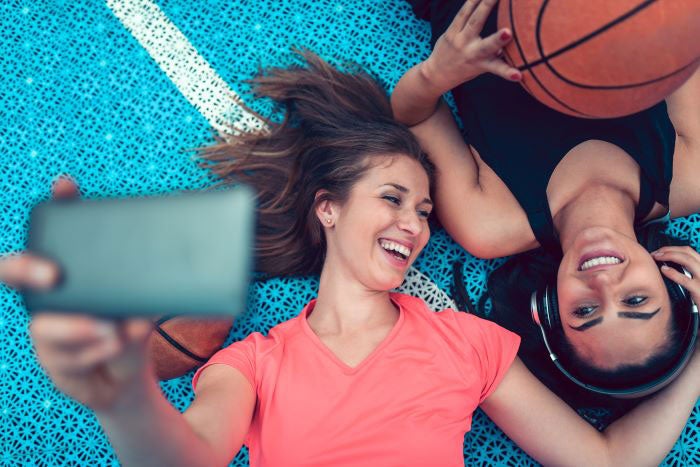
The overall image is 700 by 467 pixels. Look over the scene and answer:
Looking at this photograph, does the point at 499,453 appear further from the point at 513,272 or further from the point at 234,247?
the point at 234,247

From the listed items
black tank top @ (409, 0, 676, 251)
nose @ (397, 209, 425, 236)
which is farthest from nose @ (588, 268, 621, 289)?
nose @ (397, 209, 425, 236)

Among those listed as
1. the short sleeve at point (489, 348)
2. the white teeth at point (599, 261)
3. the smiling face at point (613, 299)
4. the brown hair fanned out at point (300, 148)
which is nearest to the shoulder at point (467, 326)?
the short sleeve at point (489, 348)

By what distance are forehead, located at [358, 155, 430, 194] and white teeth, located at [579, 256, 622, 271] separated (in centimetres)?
47

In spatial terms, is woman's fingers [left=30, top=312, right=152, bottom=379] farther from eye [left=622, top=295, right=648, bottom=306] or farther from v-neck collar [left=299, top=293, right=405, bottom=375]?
eye [left=622, top=295, right=648, bottom=306]

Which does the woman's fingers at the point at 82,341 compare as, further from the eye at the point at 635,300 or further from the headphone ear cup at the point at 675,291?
the headphone ear cup at the point at 675,291

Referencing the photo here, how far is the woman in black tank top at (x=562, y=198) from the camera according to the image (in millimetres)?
1293

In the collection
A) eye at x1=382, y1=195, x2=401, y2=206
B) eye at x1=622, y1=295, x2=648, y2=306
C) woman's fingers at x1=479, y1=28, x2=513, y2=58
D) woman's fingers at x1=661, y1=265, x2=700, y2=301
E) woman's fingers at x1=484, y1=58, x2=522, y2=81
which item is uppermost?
woman's fingers at x1=479, y1=28, x2=513, y2=58

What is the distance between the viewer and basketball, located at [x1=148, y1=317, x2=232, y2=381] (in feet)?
5.10

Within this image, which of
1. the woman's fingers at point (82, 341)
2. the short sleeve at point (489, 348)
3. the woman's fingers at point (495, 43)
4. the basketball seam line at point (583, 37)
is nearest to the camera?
the woman's fingers at point (82, 341)

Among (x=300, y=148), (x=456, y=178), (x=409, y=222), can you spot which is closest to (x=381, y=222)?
(x=409, y=222)

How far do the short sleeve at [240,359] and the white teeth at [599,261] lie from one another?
90cm

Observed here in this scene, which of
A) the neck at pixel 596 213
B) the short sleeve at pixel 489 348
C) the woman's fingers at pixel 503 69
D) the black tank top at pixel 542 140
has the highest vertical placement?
the woman's fingers at pixel 503 69

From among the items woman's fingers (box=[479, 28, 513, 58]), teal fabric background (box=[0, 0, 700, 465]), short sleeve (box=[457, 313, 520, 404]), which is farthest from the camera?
teal fabric background (box=[0, 0, 700, 465])

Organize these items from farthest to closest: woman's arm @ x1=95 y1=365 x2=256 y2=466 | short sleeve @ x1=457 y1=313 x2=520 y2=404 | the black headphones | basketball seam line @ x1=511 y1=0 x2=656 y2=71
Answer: short sleeve @ x1=457 y1=313 x2=520 y2=404
the black headphones
basketball seam line @ x1=511 y1=0 x2=656 y2=71
woman's arm @ x1=95 y1=365 x2=256 y2=466
